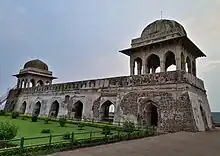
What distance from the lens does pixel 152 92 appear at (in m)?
15.0

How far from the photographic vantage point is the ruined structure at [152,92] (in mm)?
13742

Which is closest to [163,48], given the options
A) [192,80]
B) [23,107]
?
[192,80]

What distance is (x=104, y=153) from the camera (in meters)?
6.24

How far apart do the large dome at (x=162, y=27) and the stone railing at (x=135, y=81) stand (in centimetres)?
448

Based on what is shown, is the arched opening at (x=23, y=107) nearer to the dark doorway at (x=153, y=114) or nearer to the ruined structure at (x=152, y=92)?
the ruined structure at (x=152, y=92)

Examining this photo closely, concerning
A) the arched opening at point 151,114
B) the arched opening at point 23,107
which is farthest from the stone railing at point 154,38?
the arched opening at point 23,107

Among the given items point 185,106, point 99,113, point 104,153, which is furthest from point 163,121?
point 104,153

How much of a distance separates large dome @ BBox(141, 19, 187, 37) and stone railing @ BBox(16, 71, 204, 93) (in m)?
4.48

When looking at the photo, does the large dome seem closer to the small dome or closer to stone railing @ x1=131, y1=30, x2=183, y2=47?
stone railing @ x1=131, y1=30, x2=183, y2=47

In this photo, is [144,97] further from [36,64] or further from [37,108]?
[36,64]

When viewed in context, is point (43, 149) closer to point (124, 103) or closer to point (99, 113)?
point (124, 103)

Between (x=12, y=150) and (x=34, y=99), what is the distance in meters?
21.3

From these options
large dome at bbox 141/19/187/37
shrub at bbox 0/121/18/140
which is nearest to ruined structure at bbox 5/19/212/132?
large dome at bbox 141/19/187/37

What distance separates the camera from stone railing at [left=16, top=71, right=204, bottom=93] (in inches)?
562
